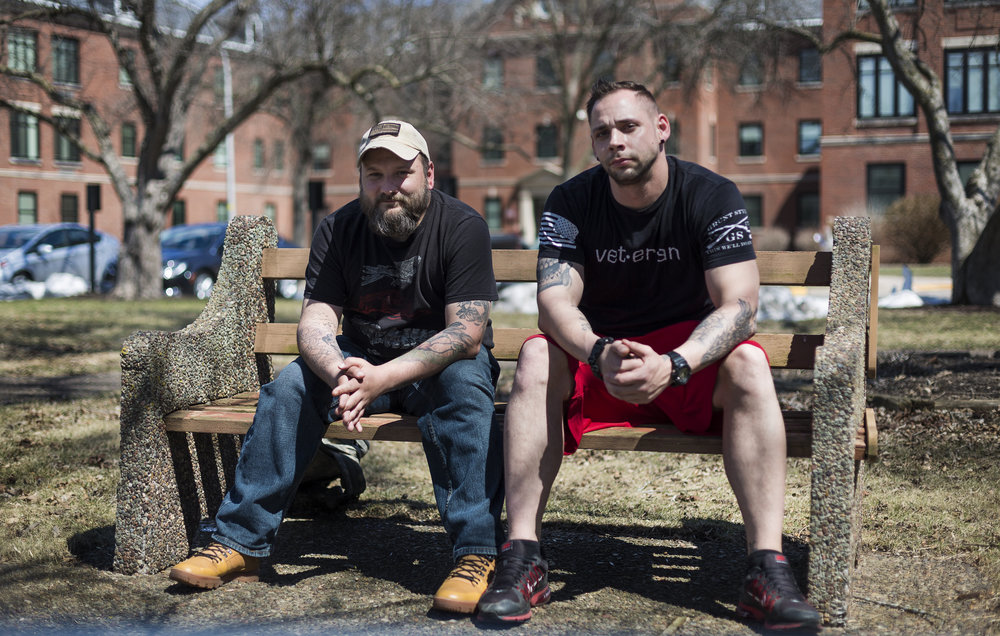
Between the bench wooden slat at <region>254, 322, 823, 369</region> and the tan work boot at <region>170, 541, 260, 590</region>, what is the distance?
86cm

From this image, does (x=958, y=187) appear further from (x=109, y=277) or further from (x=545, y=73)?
(x=545, y=73)

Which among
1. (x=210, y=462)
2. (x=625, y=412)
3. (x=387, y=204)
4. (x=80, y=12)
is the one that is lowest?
(x=210, y=462)

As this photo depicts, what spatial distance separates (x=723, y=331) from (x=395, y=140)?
1.31 metres

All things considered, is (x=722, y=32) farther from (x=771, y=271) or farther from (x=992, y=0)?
(x=771, y=271)

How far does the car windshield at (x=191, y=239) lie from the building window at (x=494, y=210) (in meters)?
27.6

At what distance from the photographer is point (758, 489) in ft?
10.0

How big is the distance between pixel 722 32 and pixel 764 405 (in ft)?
49.7

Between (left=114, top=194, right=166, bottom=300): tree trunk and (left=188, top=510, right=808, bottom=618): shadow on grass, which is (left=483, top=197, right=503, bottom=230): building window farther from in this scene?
(left=188, top=510, right=808, bottom=618): shadow on grass

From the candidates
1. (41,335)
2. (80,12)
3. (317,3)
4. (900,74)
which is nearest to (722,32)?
(900,74)

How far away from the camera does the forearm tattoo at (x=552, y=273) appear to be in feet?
11.2

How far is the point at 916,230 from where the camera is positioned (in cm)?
3241

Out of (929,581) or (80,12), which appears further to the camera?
(80,12)

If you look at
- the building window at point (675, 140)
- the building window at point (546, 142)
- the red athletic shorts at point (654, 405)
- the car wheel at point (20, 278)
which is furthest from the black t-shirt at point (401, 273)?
the building window at point (546, 142)

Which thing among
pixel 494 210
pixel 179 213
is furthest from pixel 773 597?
pixel 179 213
